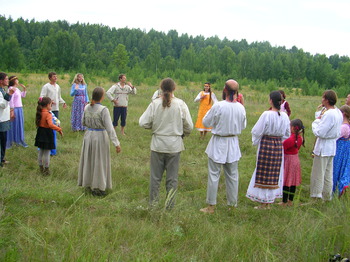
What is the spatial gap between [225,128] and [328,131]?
174 cm

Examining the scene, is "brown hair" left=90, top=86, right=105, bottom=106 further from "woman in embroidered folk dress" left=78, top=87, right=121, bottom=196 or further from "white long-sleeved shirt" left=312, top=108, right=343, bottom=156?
"white long-sleeved shirt" left=312, top=108, right=343, bottom=156

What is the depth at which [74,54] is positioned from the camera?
6209 cm

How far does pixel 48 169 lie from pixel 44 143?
495 mm

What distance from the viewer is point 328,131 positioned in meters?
5.36

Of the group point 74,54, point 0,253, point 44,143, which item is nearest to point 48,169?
point 44,143

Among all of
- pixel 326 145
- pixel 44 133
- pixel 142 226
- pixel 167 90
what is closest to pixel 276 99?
pixel 326 145

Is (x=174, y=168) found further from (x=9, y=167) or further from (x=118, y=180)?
(x=9, y=167)

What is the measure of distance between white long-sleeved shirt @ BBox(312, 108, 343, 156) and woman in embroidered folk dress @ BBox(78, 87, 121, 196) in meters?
3.11

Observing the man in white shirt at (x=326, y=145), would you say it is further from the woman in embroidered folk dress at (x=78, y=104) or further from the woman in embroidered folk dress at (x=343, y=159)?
the woman in embroidered folk dress at (x=78, y=104)

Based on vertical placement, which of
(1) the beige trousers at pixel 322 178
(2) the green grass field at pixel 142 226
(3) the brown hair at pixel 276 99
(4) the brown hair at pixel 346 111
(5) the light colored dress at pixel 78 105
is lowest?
(2) the green grass field at pixel 142 226

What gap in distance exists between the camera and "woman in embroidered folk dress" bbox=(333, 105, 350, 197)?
564 cm

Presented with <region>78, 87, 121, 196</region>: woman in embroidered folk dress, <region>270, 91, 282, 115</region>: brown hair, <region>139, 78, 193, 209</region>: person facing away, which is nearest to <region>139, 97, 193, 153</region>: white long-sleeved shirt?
<region>139, 78, 193, 209</region>: person facing away

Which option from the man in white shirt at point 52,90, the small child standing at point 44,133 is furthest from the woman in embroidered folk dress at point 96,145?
the man in white shirt at point 52,90

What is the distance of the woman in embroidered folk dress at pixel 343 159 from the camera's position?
5641 mm
